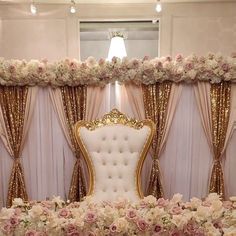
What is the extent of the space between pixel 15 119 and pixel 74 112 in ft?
2.21

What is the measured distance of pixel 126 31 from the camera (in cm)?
397

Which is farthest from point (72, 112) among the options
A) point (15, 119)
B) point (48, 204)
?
point (48, 204)

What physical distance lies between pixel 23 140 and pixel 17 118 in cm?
26

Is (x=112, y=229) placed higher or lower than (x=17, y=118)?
lower

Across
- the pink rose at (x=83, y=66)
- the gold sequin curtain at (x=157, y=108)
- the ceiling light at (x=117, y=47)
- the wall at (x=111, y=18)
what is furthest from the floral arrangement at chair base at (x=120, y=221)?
the wall at (x=111, y=18)

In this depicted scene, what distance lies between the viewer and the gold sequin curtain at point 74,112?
349 centimetres

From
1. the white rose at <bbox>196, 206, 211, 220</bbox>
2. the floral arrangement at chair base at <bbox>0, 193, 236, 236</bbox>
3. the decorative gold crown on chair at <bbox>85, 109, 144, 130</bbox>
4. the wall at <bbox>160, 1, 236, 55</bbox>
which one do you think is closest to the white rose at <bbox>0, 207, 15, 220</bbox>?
the floral arrangement at chair base at <bbox>0, 193, 236, 236</bbox>

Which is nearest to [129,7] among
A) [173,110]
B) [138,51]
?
[138,51]

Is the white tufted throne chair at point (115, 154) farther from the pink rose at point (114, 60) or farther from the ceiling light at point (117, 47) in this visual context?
the ceiling light at point (117, 47)

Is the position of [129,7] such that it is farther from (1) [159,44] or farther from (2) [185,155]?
(2) [185,155]

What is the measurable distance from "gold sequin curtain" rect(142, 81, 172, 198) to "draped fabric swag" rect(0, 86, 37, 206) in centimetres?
129

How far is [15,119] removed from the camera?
3.48 metres

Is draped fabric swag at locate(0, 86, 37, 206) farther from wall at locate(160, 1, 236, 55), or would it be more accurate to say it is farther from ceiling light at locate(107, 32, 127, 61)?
wall at locate(160, 1, 236, 55)

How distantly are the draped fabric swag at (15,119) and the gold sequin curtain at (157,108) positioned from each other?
1294 millimetres
